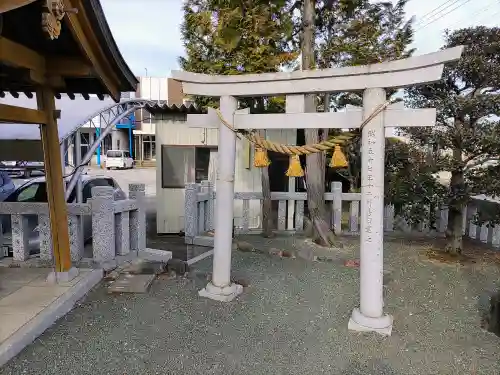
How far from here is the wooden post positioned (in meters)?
4.47

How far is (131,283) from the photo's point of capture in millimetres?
5043

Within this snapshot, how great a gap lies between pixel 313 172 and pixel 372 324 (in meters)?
4.30

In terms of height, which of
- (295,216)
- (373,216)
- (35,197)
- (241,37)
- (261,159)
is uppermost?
(241,37)

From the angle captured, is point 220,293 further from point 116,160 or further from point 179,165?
point 116,160

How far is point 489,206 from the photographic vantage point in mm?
7164

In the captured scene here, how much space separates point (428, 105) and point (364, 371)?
461 cm

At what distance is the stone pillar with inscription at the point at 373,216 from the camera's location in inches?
151

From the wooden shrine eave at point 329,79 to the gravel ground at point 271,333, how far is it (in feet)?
8.33

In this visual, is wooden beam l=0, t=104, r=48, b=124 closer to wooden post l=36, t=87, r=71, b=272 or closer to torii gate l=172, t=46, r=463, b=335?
wooden post l=36, t=87, r=71, b=272

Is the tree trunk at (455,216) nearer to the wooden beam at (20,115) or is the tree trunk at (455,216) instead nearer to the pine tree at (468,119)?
the pine tree at (468,119)

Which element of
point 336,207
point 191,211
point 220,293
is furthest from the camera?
point 336,207

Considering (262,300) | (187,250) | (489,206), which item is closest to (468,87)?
(489,206)

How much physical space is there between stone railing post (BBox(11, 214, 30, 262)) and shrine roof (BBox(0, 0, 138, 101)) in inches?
70.6

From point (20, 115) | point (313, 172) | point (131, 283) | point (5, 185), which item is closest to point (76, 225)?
point (131, 283)
